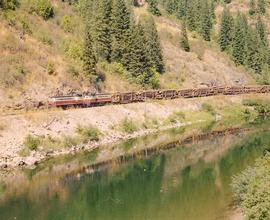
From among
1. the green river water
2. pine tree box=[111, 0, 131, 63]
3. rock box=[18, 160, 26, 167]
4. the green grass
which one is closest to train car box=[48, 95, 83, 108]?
the green grass

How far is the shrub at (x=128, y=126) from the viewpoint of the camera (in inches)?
3010

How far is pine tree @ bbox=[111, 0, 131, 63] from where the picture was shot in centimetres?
10356

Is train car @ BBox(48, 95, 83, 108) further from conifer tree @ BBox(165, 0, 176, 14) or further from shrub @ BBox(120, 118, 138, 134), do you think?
conifer tree @ BBox(165, 0, 176, 14)

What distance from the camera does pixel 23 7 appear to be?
3834 inches

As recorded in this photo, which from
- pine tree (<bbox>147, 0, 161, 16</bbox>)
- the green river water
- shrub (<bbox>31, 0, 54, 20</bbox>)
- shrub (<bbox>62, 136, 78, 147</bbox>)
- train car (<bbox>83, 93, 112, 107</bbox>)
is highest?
pine tree (<bbox>147, 0, 161, 16</bbox>)

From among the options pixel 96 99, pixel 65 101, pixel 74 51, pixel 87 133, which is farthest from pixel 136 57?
pixel 87 133

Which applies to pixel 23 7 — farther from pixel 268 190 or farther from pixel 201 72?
pixel 268 190

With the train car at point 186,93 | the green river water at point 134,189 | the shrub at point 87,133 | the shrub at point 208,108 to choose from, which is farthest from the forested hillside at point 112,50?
the green river water at point 134,189

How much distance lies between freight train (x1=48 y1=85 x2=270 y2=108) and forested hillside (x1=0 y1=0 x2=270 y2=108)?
337 cm

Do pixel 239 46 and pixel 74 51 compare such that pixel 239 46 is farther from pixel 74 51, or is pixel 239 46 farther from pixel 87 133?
pixel 87 133

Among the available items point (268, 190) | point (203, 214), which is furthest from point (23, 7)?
Result: point (268, 190)

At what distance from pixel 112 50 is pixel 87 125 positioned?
36922mm

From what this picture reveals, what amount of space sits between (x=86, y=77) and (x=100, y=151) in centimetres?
2436

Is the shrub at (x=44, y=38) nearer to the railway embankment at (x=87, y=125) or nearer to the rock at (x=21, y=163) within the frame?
the railway embankment at (x=87, y=125)
